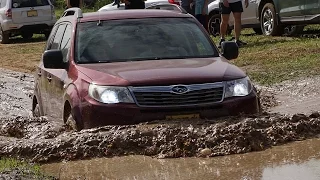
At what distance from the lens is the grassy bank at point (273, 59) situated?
44.9 ft

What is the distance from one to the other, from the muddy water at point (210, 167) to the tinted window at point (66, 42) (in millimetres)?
2162

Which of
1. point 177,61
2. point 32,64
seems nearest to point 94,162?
point 177,61

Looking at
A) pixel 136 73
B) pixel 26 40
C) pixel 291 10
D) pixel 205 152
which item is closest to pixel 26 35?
pixel 26 40

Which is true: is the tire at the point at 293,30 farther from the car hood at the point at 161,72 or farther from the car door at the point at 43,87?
the car hood at the point at 161,72

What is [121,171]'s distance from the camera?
6.60m

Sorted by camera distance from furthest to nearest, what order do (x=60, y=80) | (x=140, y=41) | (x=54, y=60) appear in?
(x=140, y=41) → (x=60, y=80) → (x=54, y=60)

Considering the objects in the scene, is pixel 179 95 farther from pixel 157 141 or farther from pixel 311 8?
pixel 311 8

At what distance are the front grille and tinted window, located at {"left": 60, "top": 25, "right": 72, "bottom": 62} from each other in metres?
1.57

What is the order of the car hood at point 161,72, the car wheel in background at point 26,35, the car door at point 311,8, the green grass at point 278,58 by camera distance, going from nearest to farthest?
the car hood at point 161,72 → the green grass at point 278,58 → the car door at point 311,8 → the car wheel in background at point 26,35

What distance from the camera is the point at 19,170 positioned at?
627cm

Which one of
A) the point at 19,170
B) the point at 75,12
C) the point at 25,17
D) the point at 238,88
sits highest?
the point at 75,12

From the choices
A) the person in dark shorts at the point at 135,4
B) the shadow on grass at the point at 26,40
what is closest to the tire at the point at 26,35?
the shadow on grass at the point at 26,40

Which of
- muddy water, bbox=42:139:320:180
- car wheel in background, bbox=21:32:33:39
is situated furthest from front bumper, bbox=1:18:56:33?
muddy water, bbox=42:139:320:180

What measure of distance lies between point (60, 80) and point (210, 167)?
258cm
